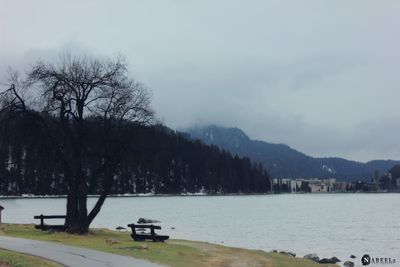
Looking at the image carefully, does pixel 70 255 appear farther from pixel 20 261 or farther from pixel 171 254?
pixel 171 254

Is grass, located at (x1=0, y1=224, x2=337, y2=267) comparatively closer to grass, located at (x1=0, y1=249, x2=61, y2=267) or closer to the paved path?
the paved path

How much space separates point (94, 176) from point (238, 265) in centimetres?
1444

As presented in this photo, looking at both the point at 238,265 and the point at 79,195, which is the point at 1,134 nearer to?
the point at 79,195

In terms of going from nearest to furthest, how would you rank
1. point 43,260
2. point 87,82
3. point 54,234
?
point 43,260
point 54,234
point 87,82

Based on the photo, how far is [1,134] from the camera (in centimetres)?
3950

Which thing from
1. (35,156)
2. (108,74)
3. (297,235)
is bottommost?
(297,235)

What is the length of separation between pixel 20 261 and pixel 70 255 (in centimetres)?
301

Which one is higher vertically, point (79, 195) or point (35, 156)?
point (35, 156)

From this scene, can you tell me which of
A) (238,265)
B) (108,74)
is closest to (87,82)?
(108,74)

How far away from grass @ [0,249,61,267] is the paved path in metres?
0.65

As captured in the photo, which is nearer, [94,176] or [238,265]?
[238,265]

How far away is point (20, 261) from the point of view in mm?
22031
